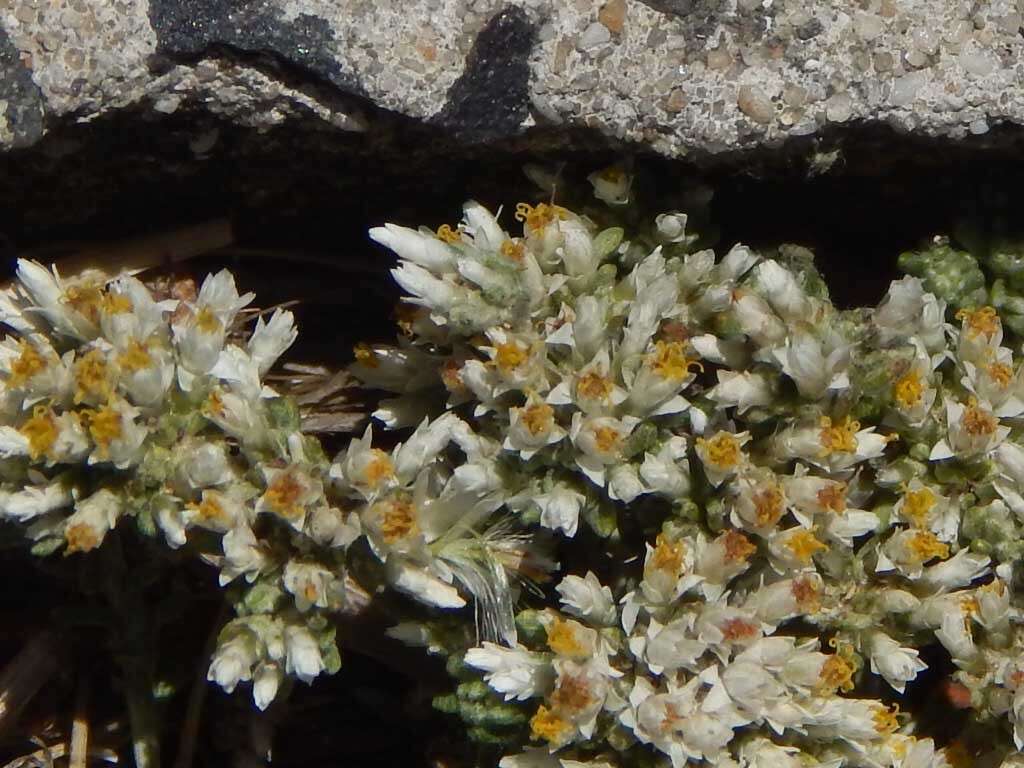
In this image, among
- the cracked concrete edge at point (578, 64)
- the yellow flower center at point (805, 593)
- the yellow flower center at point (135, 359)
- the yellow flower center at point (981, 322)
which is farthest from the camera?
the yellow flower center at point (981, 322)

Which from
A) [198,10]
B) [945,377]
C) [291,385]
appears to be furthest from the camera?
[291,385]

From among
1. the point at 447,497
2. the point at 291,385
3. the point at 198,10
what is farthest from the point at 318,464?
the point at 198,10

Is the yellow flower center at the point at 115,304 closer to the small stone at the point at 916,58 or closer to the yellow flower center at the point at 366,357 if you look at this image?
the yellow flower center at the point at 366,357

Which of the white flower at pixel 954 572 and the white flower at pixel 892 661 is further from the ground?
the white flower at pixel 954 572

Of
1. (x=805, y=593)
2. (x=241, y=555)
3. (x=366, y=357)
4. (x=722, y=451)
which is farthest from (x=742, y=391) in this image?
(x=241, y=555)

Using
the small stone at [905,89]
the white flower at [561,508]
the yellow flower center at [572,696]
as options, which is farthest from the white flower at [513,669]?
the small stone at [905,89]

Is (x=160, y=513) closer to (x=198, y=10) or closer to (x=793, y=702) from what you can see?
(x=198, y=10)

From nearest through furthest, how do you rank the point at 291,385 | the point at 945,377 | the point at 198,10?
1. the point at 198,10
2. the point at 945,377
3. the point at 291,385

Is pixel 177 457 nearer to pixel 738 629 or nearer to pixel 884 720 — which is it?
pixel 738 629
